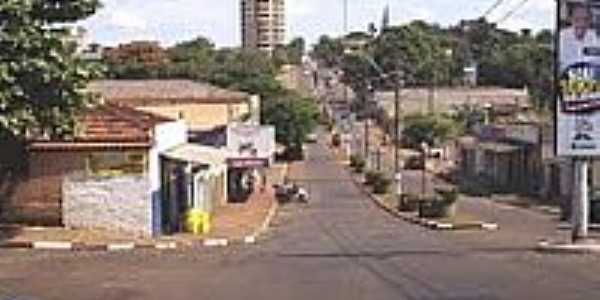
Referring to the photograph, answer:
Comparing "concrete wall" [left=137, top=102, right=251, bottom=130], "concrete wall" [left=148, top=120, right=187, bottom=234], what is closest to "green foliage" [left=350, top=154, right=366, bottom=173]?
"concrete wall" [left=137, top=102, right=251, bottom=130]

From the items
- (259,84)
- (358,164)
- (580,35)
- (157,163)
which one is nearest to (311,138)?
(259,84)

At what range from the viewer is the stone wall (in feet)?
117

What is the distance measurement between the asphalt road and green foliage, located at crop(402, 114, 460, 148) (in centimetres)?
8916

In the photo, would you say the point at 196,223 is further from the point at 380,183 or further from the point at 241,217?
the point at 380,183

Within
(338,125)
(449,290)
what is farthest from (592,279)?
(338,125)

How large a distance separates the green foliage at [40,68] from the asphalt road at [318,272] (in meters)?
3.21

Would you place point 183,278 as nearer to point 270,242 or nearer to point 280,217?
point 270,242

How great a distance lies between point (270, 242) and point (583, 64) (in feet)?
32.7

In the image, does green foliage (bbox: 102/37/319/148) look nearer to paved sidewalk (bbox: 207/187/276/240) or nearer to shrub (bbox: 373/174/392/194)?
shrub (bbox: 373/174/392/194)

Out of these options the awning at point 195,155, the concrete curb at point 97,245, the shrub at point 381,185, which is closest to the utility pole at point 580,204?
the concrete curb at point 97,245

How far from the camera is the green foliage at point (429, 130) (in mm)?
127375

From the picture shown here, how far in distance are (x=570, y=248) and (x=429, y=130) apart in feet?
320

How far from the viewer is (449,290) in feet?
70.9

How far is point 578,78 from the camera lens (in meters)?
31.9
